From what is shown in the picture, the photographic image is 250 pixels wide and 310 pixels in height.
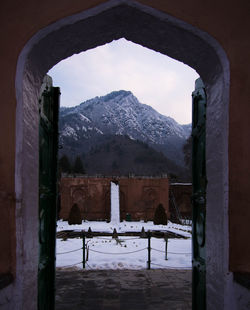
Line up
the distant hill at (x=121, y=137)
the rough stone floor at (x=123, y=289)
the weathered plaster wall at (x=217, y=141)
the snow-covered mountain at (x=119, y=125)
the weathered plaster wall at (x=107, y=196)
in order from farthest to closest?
the snow-covered mountain at (x=119, y=125), the distant hill at (x=121, y=137), the weathered plaster wall at (x=107, y=196), the rough stone floor at (x=123, y=289), the weathered plaster wall at (x=217, y=141)

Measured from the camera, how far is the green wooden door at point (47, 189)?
118 inches

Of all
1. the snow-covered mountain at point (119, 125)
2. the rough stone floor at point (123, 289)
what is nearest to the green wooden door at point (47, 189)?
the rough stone floor at point (123, 289)

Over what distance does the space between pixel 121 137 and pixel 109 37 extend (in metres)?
104

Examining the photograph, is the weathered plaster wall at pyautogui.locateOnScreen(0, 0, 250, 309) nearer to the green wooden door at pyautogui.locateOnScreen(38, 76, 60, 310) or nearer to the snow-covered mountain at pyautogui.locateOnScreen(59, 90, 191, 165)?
the green wooden door at pyautogui.locateOnScreen(38, 76, 60, 310)

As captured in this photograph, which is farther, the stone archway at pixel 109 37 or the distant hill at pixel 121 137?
the distant hill at pixel 121 137

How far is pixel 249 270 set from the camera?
2201 mm

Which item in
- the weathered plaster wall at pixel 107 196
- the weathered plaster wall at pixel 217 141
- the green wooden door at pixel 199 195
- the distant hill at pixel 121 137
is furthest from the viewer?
the distant hill at pixel 121 137

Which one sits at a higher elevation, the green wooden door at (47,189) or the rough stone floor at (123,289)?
the green wooden door at (47,189)

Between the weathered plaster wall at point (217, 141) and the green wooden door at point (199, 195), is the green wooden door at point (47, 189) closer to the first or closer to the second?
the weathered plaster wall at point (217, 141)

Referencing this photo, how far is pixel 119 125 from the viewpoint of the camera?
138 metres

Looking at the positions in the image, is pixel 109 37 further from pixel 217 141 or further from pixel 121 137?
pixel 121 137

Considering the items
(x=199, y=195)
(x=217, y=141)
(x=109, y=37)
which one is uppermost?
(x=109, y=37)

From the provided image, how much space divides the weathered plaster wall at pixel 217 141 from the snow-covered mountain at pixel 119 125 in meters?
104

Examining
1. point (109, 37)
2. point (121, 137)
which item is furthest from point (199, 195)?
point (121, 137)
